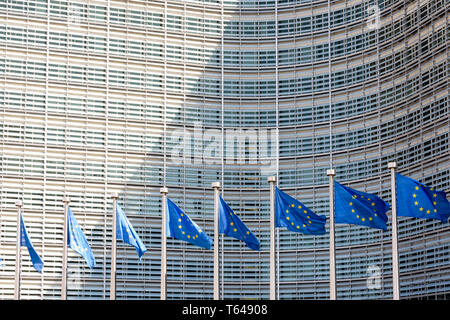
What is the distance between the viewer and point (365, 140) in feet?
229

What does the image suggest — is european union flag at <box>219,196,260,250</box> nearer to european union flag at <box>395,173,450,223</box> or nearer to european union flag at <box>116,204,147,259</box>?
european union flag at <box>116,204,147,259</box>

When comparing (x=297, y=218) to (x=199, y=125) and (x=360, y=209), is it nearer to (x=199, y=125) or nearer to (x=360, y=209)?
(x=360, y=209)

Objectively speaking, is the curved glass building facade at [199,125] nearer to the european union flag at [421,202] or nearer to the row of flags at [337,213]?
the row of flags at [337,213]

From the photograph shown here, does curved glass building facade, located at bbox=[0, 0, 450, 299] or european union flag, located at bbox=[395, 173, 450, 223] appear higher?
curved glass building facade, located at bbox=[0, 0, 450, 299]

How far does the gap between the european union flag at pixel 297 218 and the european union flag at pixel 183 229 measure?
155 inches

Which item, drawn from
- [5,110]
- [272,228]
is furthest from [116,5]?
[272,228]

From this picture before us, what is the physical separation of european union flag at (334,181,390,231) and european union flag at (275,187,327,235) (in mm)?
1323

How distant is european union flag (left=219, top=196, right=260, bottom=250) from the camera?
3956cm

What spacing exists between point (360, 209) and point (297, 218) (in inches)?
120

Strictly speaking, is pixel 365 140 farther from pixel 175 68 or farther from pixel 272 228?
pixel 272 228

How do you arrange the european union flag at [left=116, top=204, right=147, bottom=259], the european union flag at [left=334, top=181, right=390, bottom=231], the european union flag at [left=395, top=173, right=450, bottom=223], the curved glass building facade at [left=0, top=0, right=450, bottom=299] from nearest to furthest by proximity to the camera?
the european union flag at [left=395, top=173, right=450, bottom=223]
the european union flag at [left=334, top=181, right=390, bottom=231]
the european union flag at [left=116, top=204, right=147, bottom=259]
the curved glass building facade at [left=0, top=0, right=450, bottom=299]

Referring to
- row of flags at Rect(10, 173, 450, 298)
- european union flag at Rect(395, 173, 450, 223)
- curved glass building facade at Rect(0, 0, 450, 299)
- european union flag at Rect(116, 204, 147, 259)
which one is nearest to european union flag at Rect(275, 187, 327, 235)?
row of flags at Rect(10, 173, 450, 298)

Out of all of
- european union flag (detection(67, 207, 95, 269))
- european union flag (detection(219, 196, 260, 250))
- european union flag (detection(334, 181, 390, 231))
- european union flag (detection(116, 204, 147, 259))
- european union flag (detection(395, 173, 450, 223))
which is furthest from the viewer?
european union flag (detection(67, 207, 95, 269))

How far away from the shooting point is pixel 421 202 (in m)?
35.6
